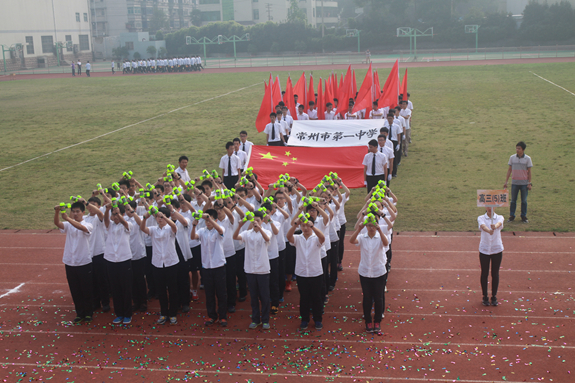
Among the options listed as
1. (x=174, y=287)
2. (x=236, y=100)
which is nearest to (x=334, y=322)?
(x=174, y=287)

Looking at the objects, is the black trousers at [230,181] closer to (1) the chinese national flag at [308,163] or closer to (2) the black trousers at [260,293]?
(1) the chinese national flag at [308,163]

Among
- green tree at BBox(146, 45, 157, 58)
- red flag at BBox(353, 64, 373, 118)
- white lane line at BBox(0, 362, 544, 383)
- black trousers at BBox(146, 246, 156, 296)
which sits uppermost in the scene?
green tree at BBox(146, 45, 157, 58)

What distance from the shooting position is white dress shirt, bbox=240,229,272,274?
282 inches

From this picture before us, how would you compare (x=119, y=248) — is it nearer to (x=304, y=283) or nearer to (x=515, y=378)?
(x=304, y=283)

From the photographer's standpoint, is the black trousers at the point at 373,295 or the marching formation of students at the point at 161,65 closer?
the black trousers at the point at 373,295

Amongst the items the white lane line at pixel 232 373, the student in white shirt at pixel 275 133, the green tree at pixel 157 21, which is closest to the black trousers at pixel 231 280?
the white lane line at pixel 232 373

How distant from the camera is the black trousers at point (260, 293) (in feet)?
23.8

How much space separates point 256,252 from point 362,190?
24.9 ft

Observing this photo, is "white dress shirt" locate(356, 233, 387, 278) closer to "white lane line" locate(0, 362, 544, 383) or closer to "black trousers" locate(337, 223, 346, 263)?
"white lane line" locate(0, 362, 544, 383)

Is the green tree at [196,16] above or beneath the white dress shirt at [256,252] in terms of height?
above

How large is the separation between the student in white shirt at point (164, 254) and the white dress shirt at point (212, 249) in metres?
0.43

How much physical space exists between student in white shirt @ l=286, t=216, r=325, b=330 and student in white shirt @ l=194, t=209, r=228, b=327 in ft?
3.15

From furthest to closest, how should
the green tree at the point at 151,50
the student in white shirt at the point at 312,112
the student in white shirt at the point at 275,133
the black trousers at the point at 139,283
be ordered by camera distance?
the green tree at the point at 151,50, the student in white shirt at the point at 312,112, the student in white shirt at the point at 275,133, the black trousers at the point at 139,283

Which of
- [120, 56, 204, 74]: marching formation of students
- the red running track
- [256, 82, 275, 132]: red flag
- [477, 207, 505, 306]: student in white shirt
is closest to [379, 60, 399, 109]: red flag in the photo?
[256, 82, 275, 132]: red flag
